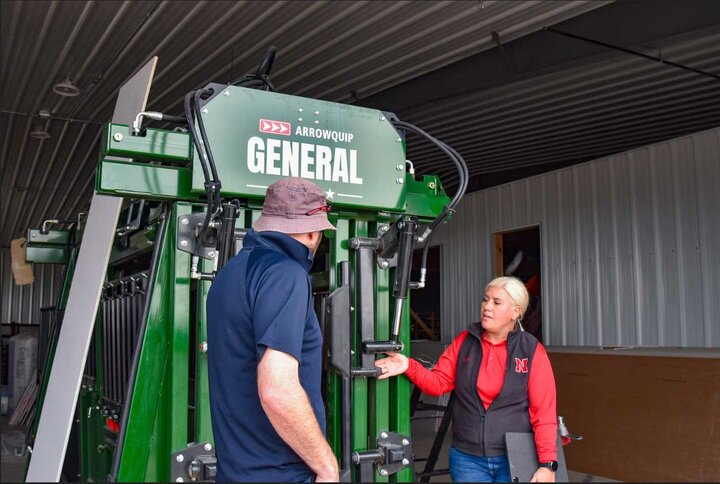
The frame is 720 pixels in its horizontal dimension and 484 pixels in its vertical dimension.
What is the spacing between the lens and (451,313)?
391 inches

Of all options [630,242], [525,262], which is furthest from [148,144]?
[525,262]

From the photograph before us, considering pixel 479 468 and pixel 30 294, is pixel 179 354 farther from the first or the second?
pixel 30 294

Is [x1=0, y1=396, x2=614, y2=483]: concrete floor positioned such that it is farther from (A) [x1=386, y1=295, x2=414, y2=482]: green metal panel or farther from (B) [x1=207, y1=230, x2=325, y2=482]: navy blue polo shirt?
(B) [x1=207, y1=230, x2=325, y2=482]: navy blue polo shirt

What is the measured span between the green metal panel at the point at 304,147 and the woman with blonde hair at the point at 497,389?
0.90m

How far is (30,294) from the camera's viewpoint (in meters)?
20.0

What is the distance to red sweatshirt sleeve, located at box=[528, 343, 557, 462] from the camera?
11.1 ft

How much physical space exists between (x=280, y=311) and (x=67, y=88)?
6.03 meters

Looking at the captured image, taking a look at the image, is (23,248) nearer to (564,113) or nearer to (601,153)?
(564,113)

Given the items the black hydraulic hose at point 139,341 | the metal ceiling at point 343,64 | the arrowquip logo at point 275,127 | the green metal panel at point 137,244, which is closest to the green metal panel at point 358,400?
the arrowquip logo at point 275,127

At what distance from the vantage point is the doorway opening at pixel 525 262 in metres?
9.05

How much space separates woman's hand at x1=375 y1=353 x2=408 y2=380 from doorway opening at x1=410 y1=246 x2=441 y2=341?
17.9 feet

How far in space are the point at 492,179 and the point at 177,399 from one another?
394 inches

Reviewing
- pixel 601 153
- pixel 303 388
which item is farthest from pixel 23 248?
pixel 601 153

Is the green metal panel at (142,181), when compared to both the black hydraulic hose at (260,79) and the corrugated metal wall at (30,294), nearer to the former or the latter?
the black hydraulic hose at (260,79)
